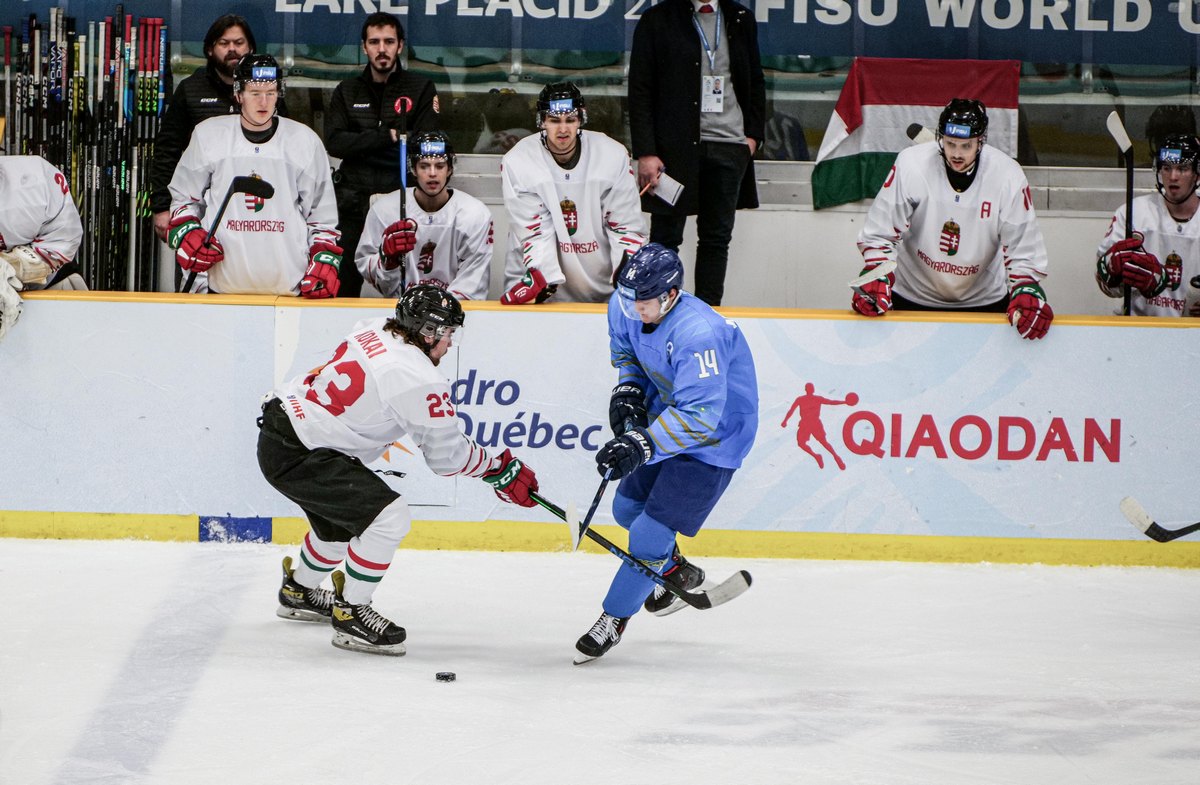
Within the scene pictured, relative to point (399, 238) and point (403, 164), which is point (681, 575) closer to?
point (399, 238)

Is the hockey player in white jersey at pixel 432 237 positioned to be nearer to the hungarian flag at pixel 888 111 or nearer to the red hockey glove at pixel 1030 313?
the hungarian flag at pixel 888 111

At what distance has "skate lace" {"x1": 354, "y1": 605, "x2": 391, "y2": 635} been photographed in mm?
3918

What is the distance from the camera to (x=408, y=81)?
5.54 m

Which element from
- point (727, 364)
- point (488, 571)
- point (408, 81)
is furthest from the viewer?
point (408, 81)

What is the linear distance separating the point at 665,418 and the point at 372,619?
3.18ft

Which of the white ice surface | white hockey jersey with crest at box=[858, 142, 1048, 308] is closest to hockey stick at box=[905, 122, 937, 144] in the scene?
white hockey jersey with crest at box=[858, 142, 1048, 308]

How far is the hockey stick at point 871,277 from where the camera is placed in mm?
4945

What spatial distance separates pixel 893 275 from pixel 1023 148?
152 centimetres

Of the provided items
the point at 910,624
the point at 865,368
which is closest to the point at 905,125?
the point at 865,368

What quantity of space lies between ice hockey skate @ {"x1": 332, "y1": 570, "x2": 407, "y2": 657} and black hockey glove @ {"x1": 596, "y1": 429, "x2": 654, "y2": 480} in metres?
0.75

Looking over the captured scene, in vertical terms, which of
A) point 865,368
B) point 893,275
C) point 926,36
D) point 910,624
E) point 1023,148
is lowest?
point 910,624

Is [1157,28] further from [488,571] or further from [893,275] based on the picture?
[488,571]

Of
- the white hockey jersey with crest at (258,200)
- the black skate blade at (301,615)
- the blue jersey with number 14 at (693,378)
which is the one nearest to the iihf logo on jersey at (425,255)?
the white hockey jersey with crest at (258,200)

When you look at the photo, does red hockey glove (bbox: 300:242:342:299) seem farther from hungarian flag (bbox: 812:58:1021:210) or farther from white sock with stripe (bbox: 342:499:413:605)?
hungarian flag (bbox: 812:58:1021:210)
